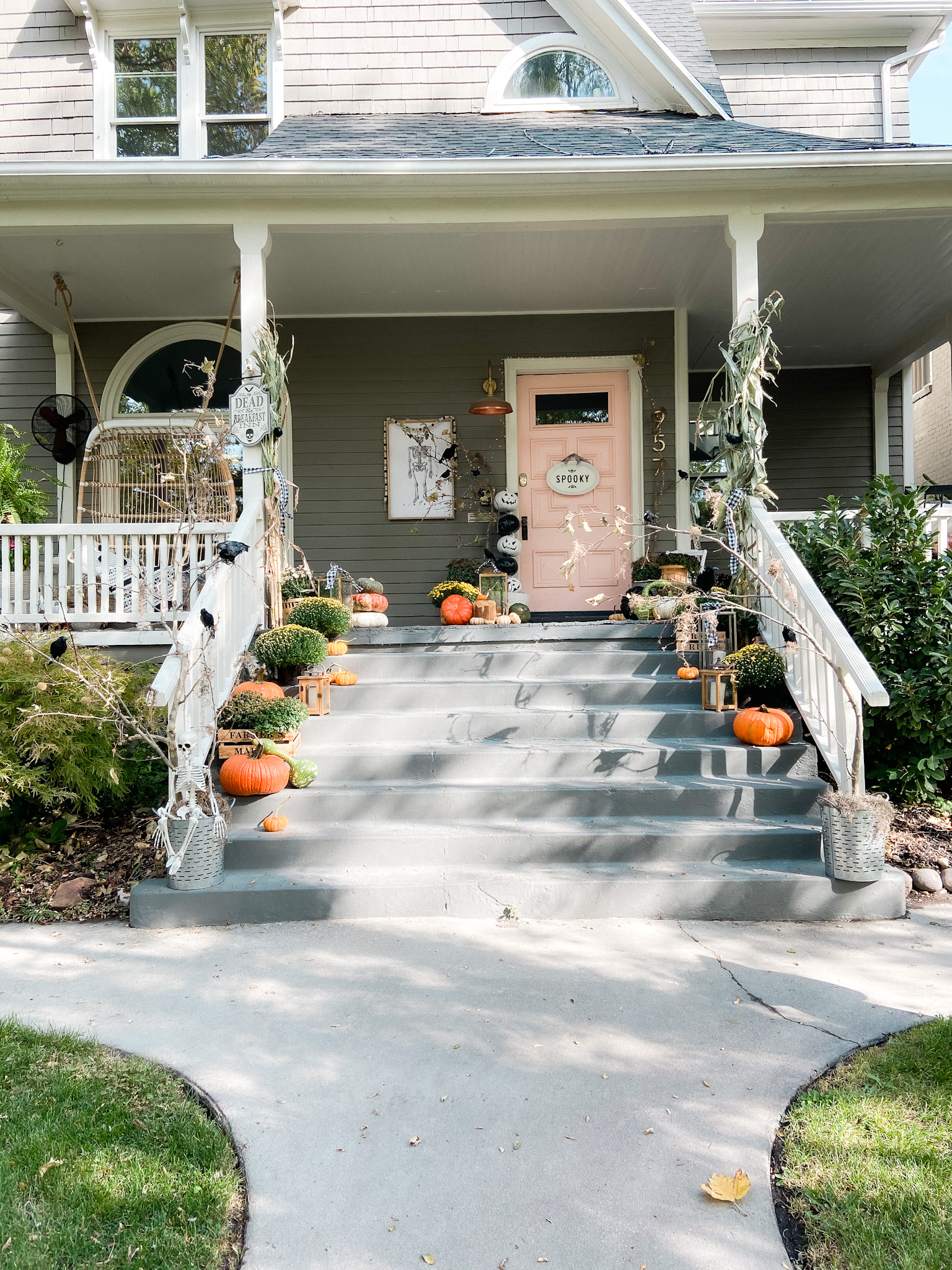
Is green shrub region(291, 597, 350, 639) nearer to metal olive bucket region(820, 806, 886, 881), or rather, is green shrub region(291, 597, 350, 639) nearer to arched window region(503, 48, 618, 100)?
metal olive bucket region(820, 806, 886, 881)

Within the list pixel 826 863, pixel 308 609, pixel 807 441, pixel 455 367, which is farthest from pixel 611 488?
pixel 826 863

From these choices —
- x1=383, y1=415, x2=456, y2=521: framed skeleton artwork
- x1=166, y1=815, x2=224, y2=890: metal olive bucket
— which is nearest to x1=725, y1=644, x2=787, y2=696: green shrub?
x1=166, y1=815, x2=224, y2=890: metal olive bucket

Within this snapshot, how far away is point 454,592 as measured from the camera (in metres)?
6.55

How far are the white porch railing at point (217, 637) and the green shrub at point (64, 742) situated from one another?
0.39 metres

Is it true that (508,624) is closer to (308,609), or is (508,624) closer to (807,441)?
(308,609)

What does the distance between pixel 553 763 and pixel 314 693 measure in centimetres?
136

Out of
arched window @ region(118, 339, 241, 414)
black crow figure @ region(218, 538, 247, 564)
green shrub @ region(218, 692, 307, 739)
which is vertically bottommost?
green shrub @ region(218, 692, 307, 739)

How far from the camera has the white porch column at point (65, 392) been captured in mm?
7551

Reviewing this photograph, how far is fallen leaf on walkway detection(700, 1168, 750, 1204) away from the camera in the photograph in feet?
6.25

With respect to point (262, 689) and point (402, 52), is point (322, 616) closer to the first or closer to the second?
point (262, 689)

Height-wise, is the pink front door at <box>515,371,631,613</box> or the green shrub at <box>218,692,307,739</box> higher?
the pink front door at <box>515,371,631,613</box>

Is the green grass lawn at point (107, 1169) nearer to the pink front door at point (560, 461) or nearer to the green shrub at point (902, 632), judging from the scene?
the green shrub at point (902, 632)

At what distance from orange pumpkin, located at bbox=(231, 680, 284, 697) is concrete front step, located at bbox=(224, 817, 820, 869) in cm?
89

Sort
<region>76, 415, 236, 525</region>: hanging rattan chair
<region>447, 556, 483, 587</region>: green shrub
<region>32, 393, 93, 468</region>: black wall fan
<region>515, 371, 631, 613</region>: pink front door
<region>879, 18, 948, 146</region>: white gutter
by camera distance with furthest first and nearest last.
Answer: <region>879, 18, 948, 146</region>: white gutter < <region>515, 371, 631, 613</region>: pink front door < <region>32, 393, 93, 468</region>: black wall fan < <region>447, 556, 483, 587</region>: green shrub < <region>76, 415, 236, 525</region>: hanging rattan chair
